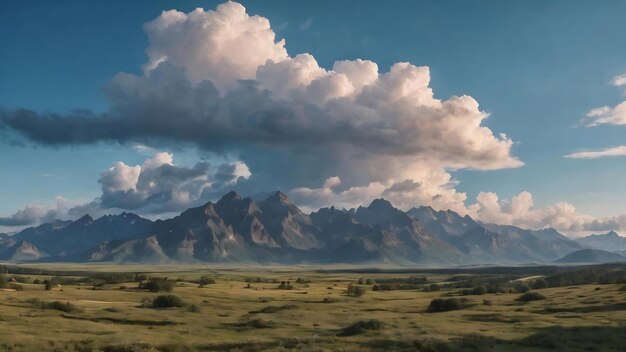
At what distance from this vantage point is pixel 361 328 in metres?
69.4

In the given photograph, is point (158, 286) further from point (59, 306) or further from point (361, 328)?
point (361, 328)

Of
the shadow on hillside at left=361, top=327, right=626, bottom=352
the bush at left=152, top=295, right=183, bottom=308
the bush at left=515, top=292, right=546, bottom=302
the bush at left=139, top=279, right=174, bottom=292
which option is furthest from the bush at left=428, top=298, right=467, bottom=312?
the bush at left=139, top=279, right=174, bottom=292

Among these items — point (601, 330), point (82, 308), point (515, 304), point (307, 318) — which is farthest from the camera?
point (515, 304)

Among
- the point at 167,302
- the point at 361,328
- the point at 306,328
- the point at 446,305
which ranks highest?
the point at 361,328

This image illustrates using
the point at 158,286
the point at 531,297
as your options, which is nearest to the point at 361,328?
the point at 531,297

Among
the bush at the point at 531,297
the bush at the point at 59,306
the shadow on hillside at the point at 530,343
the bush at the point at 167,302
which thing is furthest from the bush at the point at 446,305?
the bush at the point at 59,306

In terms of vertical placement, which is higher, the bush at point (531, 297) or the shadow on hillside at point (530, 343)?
the shadow on hillside at point (530, 343)

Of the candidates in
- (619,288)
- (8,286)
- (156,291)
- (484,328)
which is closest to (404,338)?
(484,328)

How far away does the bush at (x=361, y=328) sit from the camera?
6831 centimetres

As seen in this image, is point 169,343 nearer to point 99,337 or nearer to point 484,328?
point 99,337

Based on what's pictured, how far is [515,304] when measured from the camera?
113375mm

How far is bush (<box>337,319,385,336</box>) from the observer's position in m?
68.3

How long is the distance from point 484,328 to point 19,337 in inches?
2233

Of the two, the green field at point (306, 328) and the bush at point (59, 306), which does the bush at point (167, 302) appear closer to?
the green field at point (306, 328)
